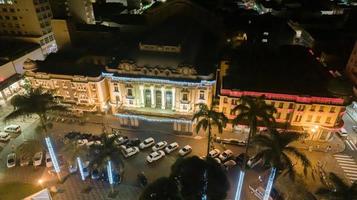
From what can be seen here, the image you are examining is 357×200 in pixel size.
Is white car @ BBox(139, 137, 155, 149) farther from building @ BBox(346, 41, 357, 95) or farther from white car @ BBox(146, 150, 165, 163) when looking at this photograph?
building @ BBox(346, 41, 357, 95)

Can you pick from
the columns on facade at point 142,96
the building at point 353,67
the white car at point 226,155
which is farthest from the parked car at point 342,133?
the columns on facade at point 142,96

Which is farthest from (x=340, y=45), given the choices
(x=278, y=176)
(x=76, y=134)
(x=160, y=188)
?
(x=76, y=134)

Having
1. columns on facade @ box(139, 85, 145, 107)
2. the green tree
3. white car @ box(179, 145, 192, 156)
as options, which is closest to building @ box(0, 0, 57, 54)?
columns on facade @ box(139, 85, 145, 107)

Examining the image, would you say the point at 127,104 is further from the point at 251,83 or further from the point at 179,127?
the point at 251,83

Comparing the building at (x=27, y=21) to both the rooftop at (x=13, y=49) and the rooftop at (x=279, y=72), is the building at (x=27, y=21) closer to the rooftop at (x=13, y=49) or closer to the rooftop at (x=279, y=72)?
the rooftop at (x=13, y=49)

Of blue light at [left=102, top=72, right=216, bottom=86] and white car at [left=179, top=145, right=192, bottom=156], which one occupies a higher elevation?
blue light at [left=102, top=72, right=216, bottom=86]

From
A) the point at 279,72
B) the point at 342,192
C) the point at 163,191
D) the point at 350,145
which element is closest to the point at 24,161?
the point at 163,191
